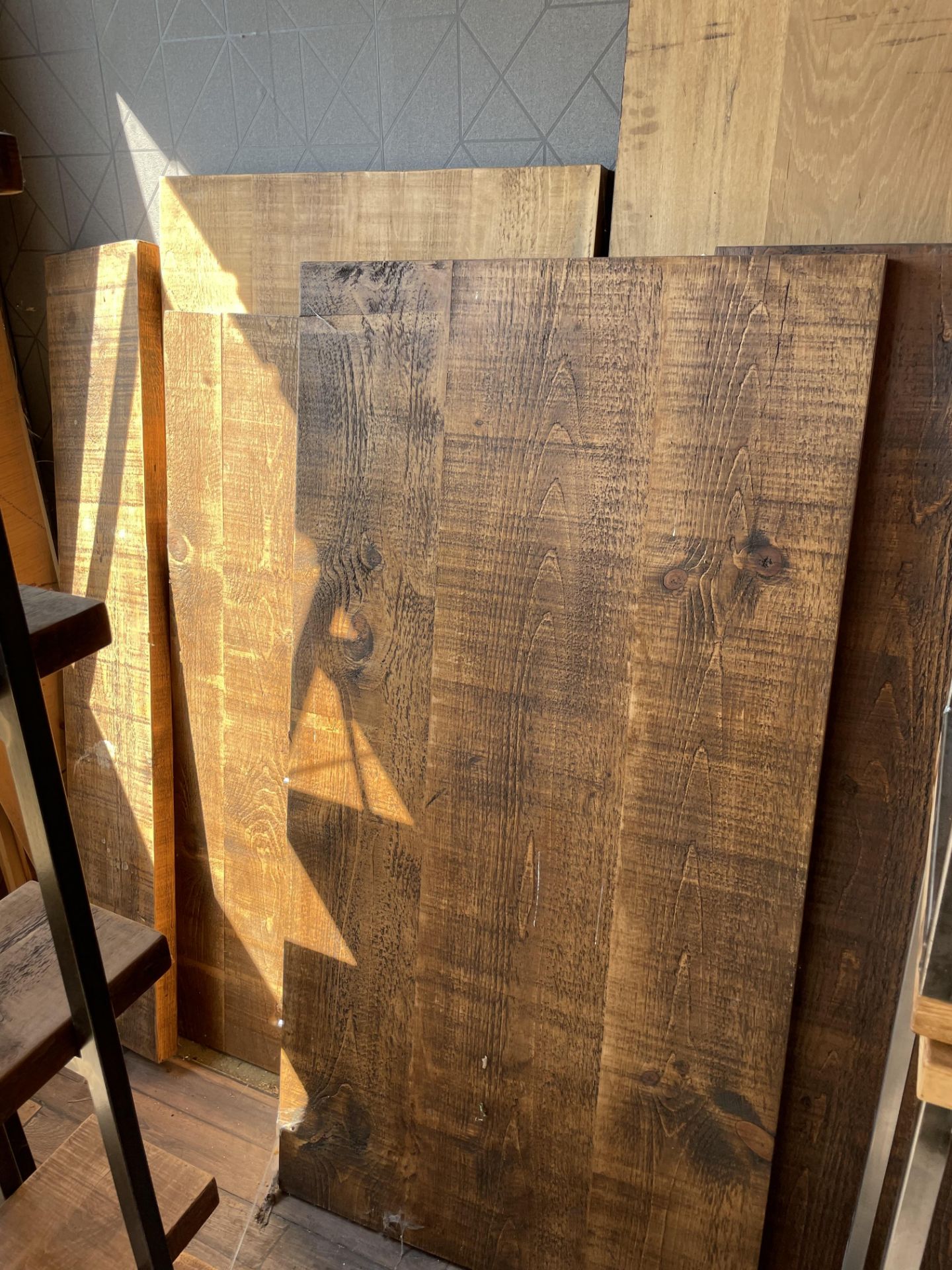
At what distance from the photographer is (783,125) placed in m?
1.20

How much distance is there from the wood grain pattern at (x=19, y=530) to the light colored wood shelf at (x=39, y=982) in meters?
1.09

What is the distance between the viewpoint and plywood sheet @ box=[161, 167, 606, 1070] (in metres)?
1.42

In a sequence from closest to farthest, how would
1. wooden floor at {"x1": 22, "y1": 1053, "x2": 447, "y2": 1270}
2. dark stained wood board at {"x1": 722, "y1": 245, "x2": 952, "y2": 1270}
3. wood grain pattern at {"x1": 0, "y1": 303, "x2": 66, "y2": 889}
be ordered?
dark stained wood board at {"x1": 722, "y1": 245, "x2": 952, "y2": 1270} < wooden floor at {"x1": 22, "y1": 1053, "x2": 447, "y2": 1270} < wood grain pattern at {"x1": 0, "y1": 303, "x2": 66, "y2": 889}

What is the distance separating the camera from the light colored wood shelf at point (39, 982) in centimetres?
76

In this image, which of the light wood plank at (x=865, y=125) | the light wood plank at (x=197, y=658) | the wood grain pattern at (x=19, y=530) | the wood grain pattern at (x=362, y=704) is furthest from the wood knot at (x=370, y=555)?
the wood grain pattern at (x=19, y=530)

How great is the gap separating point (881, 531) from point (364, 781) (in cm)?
82

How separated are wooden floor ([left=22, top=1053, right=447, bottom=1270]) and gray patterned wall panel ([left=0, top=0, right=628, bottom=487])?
1.30 meters

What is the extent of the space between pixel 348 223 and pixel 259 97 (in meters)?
0.33

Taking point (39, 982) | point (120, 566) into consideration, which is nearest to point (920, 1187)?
point (39, 982)

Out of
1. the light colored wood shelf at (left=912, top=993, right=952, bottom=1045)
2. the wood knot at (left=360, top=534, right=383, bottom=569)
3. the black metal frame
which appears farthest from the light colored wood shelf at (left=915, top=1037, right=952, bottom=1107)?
the wood knot at (left=360, top=534, right=383, bottom=569)

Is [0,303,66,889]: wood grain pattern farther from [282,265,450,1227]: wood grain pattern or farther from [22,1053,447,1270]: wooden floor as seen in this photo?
[282,265,450,1227]: wood grain pattern

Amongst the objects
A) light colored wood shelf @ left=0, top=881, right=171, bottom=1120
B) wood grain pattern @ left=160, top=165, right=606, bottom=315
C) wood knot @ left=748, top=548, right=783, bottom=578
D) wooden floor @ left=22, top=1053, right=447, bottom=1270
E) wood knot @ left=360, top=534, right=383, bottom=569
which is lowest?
wooden floor @ left=22, top=1053, right=447, bottom=1270

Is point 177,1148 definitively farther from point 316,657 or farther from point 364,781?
point 316,657

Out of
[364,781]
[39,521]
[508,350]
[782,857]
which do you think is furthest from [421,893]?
[39,521]
